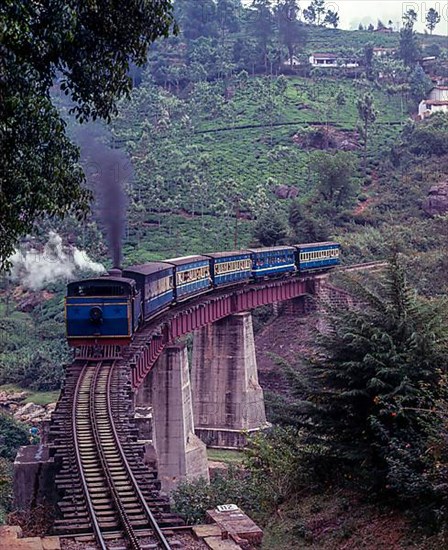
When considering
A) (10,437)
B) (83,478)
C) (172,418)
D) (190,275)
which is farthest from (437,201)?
(83,478)

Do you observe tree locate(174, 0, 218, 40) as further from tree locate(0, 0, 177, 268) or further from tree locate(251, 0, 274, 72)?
tree locate(0, 0, 177, 268)

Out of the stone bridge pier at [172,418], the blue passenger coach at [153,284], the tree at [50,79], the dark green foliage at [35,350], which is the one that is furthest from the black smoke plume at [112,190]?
the tree at [50,79]

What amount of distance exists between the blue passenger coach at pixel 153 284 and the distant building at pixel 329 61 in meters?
96.5

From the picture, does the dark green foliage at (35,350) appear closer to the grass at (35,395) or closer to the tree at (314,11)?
the grass at (35,395)

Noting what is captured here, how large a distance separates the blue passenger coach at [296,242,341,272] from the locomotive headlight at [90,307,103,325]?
2367cm

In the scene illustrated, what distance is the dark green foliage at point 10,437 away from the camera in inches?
1426

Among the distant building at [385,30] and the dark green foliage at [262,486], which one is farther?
the distant building at [385,30]


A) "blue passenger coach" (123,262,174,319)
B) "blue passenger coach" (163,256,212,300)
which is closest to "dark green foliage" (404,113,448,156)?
"blue passenger coach" (163,256,212,300)

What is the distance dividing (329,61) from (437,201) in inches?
2309

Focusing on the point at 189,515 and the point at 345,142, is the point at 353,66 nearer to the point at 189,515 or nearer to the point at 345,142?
the point at 345,142

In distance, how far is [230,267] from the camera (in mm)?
40344

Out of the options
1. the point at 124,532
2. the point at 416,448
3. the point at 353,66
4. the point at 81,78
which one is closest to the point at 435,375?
the point at 416,448

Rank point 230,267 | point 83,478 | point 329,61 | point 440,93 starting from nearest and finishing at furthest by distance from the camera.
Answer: point 83,478 < point 230,267 < point 440,93 < point 329,61

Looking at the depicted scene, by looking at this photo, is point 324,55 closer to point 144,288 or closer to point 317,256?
point 317,256
